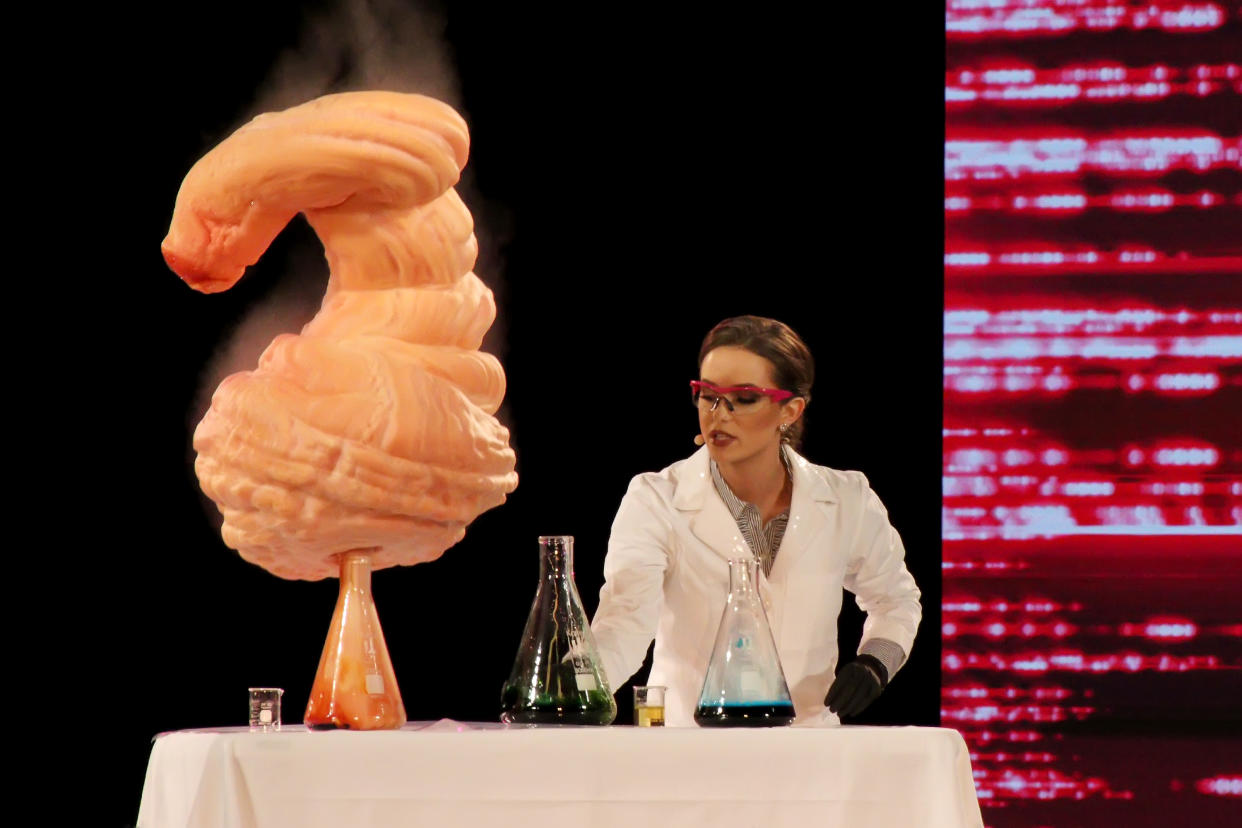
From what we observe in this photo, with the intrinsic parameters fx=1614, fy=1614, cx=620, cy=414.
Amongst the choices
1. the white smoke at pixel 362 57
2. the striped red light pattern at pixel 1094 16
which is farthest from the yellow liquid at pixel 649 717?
the striped red light pattern at pixel 1094 16

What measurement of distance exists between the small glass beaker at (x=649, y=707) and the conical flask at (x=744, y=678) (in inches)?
3.5

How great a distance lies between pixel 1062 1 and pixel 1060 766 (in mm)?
1714

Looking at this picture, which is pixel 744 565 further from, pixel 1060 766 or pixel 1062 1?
pixel 1062 1

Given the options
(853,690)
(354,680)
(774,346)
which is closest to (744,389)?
(774,346)

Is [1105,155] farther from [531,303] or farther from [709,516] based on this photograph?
[709,516]

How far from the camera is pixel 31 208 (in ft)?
11.5

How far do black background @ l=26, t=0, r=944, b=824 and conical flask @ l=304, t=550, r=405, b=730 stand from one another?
5.35ft

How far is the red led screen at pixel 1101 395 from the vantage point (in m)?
3.59

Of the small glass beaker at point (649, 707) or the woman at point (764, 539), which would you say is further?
the woman at point (764, 539)

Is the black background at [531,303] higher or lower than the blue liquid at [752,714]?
higher

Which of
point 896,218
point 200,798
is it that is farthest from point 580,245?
point 200,798

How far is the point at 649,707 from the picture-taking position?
1.84m

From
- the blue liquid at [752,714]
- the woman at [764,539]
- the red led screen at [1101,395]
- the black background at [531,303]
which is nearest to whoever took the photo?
the blue liquid at [752,714]

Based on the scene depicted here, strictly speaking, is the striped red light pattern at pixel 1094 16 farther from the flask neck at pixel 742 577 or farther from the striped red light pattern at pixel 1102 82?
the flask neck at pixel 742 577
